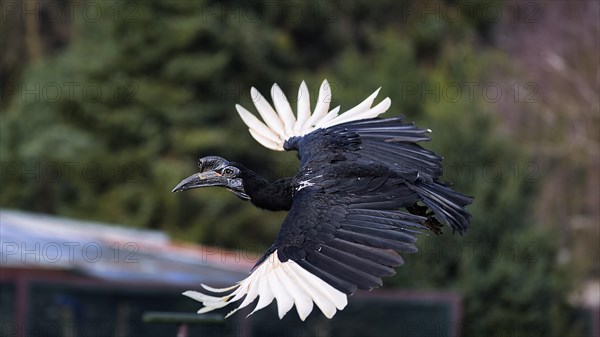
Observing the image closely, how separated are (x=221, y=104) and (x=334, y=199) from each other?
63.4 feet

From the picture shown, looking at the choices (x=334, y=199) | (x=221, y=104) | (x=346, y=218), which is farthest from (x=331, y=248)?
(x=221, y=104)

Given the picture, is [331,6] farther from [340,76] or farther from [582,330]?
[582,330]

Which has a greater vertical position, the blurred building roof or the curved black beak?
the curved black beak

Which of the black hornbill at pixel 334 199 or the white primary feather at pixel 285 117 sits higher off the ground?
the white primary feather at pixel 285 117

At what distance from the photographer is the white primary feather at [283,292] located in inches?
270

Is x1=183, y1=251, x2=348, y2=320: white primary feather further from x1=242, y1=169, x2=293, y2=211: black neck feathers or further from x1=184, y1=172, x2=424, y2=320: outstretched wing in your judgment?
x1=242, y1=169, x2=293, y2=211: black neck feathers

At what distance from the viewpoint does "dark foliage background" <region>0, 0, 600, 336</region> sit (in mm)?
23859

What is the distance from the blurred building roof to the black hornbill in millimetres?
4499

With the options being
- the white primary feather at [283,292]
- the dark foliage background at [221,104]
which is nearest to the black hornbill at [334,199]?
the white primary feather at [283,292]

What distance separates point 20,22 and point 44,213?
5.96 meters

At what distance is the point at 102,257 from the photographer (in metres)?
14.5

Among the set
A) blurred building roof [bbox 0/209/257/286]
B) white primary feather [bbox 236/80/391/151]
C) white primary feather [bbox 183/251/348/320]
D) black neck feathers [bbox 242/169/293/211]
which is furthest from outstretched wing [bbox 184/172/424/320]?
blurred building roof [bbox 0/209/257/286]

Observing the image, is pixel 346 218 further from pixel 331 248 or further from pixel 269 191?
pixel 269 191

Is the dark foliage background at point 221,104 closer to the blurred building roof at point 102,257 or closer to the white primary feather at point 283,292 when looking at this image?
the blurred building roof at point 102,257
